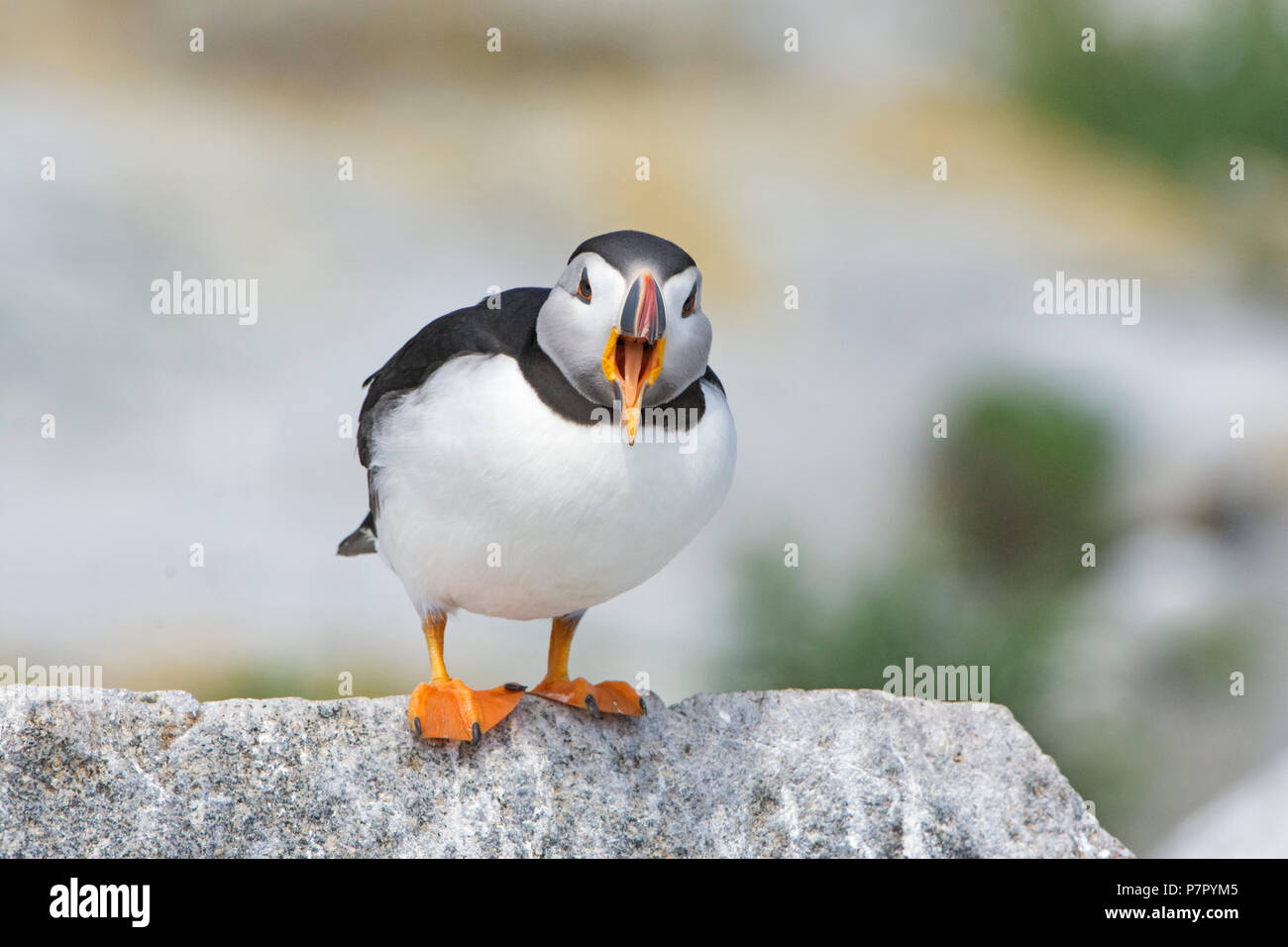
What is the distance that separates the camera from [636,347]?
3291 millimetres

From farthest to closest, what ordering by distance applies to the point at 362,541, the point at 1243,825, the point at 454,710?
the point at 1243,825 → the point at 362,541 → the point at 454,710

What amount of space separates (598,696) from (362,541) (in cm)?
97

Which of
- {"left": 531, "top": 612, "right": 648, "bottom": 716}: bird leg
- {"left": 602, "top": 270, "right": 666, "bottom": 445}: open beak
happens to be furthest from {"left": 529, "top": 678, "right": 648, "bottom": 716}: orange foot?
{"left": 602, "top": 270, "right": 666, "bottom": 445}: open beak

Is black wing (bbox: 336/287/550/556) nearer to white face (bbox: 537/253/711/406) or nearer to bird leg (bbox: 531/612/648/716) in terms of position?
white face (bbox: 537/253/711/406)

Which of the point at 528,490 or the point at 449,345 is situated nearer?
the point at 528,490

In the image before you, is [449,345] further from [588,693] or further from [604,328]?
[588,693]

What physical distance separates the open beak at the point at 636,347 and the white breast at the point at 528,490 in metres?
0.16

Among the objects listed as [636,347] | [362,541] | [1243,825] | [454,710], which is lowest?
[1243,825]

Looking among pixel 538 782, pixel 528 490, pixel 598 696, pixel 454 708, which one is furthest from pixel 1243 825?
pixel 528 490

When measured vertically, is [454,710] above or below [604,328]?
→ below

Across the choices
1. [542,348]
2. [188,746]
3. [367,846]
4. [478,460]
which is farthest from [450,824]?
[542,348]

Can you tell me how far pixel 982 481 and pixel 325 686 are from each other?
4.45m

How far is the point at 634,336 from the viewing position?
321cm

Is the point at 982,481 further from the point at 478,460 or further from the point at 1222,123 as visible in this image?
the point at 478,460
